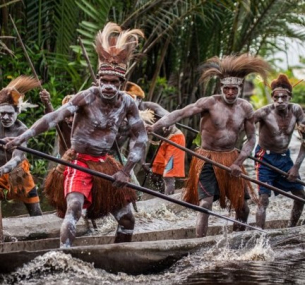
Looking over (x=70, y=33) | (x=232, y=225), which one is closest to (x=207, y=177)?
(x=232, y=225)

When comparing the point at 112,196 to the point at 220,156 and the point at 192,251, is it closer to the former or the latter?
the point at 192,251

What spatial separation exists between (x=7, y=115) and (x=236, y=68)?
2.33m

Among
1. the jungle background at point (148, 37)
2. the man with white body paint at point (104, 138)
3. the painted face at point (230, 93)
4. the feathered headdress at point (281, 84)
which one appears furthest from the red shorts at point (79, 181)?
the jungle background at point (148, 37)

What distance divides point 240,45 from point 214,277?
908 cm

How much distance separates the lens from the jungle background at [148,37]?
12789 millimetres

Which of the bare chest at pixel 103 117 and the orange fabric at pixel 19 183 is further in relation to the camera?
the orange fabric at pixel 19 183

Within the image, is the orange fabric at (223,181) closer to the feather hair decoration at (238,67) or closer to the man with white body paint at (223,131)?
the man with white body paint at (223,131)

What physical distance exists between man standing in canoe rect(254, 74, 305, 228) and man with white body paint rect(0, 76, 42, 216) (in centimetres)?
244

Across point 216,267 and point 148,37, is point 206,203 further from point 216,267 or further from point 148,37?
point 148,37

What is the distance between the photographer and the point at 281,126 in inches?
382

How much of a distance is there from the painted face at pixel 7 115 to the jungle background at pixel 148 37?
6.49 feet

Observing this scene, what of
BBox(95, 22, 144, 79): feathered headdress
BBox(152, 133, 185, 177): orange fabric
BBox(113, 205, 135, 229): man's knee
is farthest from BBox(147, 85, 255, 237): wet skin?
BBox(152, 133, 185, 177): orange fabric

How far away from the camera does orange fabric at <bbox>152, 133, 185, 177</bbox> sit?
39.6 ft

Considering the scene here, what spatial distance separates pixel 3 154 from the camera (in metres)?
9.28
